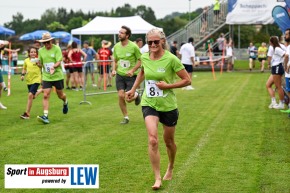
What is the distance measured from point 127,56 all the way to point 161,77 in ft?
18.0

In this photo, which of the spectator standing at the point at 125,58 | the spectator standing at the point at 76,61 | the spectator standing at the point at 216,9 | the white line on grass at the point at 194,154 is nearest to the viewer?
the white line on grass at the point at 194,154

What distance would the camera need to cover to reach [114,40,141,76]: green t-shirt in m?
13.0

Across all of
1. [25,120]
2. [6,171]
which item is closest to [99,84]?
[25,120]

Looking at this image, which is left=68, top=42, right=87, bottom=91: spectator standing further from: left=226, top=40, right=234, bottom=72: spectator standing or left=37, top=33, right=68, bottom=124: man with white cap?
left=226, top=40, right=234, bottom=72: spectator standing

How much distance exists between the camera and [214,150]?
33.2 feet

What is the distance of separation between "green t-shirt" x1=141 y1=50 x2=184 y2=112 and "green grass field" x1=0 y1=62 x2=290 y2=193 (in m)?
1.03

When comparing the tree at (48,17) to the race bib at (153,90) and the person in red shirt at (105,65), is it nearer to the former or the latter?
the person in red shirt at (105,65)

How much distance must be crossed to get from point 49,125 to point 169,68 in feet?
21.0

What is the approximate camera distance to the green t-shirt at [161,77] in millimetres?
7629

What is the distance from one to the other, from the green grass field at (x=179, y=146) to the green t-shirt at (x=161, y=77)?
103cm

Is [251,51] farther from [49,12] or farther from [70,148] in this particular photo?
[49,12]

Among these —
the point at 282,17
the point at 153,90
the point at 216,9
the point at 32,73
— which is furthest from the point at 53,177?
the point at 216,9

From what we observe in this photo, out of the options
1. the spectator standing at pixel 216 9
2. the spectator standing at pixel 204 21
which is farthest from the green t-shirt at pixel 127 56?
the spectator standing at pixel 204 21

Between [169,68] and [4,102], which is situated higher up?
[169,68]
